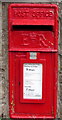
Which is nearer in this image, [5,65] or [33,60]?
[33,60]

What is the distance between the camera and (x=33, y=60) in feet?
10.1

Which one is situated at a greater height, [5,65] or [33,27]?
[33,27]

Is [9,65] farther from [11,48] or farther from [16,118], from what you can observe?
[16,118]

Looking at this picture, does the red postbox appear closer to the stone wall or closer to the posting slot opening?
the posting slot opening

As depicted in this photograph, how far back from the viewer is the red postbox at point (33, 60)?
Answer: 3.04 metres

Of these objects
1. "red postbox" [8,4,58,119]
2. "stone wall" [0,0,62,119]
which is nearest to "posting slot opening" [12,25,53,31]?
"red postbox" [8,4,58,119]

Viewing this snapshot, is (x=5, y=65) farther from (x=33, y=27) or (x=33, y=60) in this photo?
(x=33, y=27)

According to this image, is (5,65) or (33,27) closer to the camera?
(33,27)

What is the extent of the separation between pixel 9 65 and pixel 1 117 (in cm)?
73

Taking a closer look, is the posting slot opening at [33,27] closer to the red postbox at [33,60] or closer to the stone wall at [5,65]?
the red postbox at [33,60]

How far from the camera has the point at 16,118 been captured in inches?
128

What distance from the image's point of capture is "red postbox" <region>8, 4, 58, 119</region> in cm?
304

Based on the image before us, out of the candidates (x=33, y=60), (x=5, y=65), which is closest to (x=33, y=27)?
(x=33, y=60)

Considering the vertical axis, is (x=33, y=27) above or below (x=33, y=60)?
above
